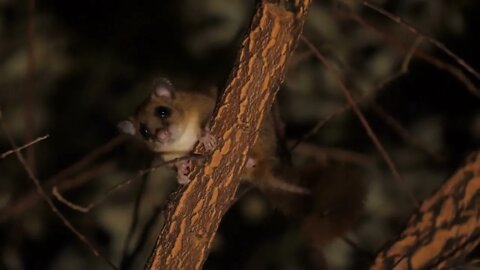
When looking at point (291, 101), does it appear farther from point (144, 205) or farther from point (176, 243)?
point (176, 243)

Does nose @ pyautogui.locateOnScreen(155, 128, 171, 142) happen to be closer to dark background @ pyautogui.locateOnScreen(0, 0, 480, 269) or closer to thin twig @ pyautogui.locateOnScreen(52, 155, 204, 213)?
thin twig @ pyautogui.locateOnScreen(52, 155, 204, 213)

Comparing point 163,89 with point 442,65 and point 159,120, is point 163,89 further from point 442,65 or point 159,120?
point 442,65

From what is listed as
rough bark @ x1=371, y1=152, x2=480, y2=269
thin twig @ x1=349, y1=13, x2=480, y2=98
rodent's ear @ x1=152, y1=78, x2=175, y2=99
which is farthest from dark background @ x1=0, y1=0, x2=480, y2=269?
rough bark @ x1=371, y1=152, x2=480, y2=269

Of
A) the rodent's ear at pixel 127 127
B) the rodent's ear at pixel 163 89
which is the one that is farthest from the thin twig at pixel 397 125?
the rodent's ear at pixel 127 127

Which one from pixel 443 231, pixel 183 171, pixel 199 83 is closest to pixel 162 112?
pixel 183 171

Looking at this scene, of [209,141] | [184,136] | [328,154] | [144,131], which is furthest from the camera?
[328,154]

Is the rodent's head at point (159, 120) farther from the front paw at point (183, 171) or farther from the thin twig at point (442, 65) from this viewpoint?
the thin twig at point (442, 65)
